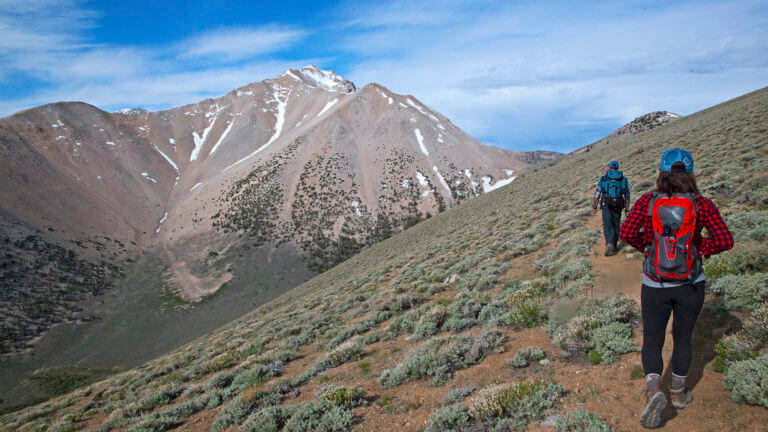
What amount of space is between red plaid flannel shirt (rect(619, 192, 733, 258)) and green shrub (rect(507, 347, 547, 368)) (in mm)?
2473

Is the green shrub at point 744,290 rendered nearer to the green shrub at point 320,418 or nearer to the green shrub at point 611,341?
the green shrub at point 611,341

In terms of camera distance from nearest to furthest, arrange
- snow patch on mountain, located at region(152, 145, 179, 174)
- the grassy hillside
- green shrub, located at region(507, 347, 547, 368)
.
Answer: the grassy hillside, green shrub, located at region(507, 347, 547, 368), snow patch on mountain, located at region(152, 145, 179, 174)

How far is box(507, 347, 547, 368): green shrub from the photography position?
18.5ft

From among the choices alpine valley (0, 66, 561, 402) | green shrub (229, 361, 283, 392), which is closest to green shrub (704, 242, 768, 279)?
green shrub (229, 361, 283, 392)

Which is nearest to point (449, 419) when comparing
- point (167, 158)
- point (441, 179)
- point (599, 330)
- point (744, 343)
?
point (599, 330)

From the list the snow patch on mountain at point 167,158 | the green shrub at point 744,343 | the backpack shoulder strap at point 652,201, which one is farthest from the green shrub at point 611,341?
the snow patch on mountain at point 167,158

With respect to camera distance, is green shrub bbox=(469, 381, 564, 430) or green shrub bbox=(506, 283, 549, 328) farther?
green shrub bbox=(506, 283, 549, 328)

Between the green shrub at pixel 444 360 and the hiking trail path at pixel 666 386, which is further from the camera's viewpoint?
the green shrub at pixel 444 360

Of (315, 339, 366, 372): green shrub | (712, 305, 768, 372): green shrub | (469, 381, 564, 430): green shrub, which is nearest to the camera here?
(712, 305, 768, 372): green shrub

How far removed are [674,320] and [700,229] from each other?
40.5 inches

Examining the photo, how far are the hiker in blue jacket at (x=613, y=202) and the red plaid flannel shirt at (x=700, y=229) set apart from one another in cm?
525

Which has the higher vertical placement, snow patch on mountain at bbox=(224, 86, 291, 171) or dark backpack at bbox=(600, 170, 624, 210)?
snow patch on mountain at bbox=(224, 86, 291, 171)

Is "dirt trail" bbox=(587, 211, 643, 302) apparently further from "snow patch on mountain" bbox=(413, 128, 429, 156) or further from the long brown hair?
"snow patch on mountain" bbox=(413, 128, 429, 156)

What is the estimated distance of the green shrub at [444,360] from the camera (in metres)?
6.32
